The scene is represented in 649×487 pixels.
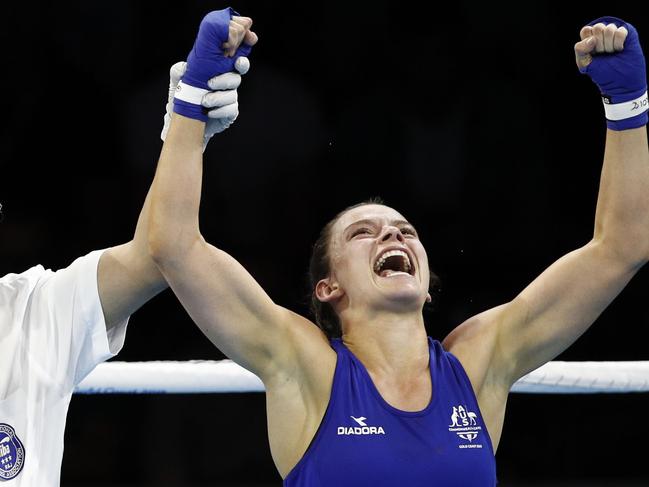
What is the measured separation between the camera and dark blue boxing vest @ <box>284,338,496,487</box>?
204 cm

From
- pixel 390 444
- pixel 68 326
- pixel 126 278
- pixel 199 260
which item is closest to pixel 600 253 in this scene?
pixel 390 444

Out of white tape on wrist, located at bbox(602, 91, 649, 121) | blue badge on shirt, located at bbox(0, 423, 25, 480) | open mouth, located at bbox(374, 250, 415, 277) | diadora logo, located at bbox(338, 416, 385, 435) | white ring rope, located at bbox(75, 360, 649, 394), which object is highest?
white tape on wrist, located at bbox(602, 91, 649, 121)

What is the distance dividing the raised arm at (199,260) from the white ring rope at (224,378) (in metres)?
0.40

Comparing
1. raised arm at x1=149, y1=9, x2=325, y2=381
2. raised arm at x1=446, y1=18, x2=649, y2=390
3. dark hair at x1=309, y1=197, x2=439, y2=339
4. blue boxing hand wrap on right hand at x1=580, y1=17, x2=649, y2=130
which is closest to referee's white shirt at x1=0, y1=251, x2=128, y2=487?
raised arm at x1=149, y1=9, x2=325, y2=381

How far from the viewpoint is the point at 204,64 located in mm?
1992

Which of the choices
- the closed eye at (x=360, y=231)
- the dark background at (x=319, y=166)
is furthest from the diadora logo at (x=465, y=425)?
the dark background at (x=319, y=166)

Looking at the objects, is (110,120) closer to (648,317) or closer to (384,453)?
(648,317)

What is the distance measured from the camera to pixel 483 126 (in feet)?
16.0

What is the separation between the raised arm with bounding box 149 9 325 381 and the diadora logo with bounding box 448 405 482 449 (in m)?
0.41

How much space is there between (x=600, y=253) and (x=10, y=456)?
1.39 metres

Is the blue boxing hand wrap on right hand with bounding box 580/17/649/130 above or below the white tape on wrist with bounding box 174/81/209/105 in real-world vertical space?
below

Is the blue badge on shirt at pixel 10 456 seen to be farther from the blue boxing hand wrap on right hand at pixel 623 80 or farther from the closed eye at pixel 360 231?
the blue boxing hand wrap on right hand at pixel 623 80

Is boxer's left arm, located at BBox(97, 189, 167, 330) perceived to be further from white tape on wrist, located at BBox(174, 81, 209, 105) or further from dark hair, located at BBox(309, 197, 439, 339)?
dark hair, located at BBox(309, 197, 439, 339)

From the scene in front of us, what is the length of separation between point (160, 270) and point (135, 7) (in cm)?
313
